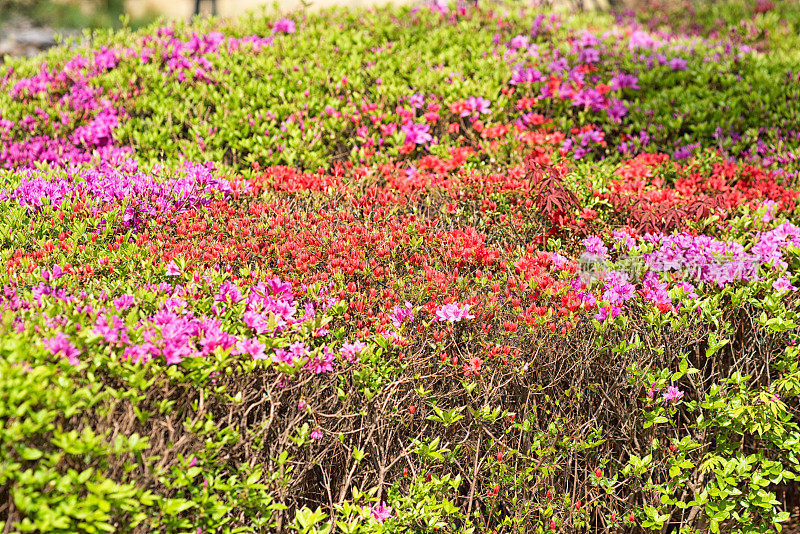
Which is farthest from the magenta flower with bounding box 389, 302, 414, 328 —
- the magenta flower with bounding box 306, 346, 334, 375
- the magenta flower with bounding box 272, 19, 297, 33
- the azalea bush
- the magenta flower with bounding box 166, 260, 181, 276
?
the magenta flower with bounding box 272, 19, 297, 33

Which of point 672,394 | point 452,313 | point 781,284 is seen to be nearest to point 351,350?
point 452,313

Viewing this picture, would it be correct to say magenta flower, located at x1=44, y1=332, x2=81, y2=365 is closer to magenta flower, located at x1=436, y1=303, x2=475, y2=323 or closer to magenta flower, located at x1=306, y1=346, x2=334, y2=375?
magenta flower, located at x1=306, y1=346, x2=334, y2=375

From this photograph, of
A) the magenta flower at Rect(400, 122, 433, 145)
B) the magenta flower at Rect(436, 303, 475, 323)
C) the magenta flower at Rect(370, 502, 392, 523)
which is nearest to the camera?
the magenta flower at Rect(370, 502, 392, 523)

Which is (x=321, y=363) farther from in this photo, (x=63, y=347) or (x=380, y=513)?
(x=63, y=347)

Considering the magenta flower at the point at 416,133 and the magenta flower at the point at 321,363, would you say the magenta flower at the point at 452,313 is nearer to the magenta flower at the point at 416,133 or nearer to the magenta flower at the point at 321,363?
the magenta flower at the point at 321,363

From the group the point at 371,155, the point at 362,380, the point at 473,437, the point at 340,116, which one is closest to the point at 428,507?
the point at 473,437

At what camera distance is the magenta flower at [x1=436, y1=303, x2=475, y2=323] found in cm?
318

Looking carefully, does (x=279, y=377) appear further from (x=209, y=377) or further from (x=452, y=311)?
(x=452, y=311)

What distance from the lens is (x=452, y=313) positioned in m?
3.20

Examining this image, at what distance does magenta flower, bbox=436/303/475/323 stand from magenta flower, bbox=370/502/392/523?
0.94 metres

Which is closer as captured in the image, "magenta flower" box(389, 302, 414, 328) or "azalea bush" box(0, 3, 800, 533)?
"azalea bush" box(0, 3, 800, 533)

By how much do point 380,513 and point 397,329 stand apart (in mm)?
849

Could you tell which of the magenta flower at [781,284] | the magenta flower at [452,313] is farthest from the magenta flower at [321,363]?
the magenta flower at [781,284]

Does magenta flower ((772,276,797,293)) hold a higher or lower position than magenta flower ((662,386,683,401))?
higher
